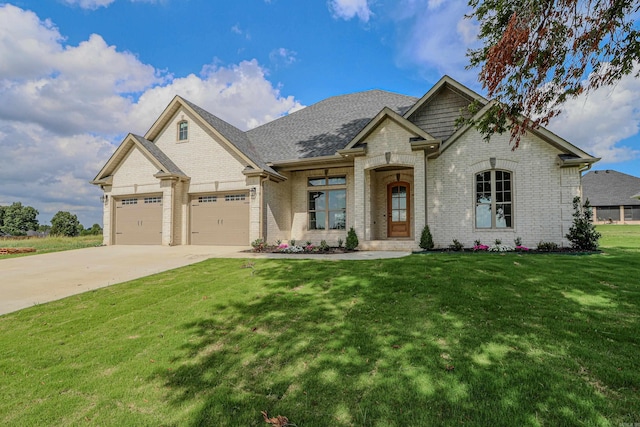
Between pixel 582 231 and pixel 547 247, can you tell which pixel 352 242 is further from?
pixel 582 231

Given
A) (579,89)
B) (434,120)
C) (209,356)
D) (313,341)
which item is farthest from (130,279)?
(434,120)

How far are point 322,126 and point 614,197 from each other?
138 feet

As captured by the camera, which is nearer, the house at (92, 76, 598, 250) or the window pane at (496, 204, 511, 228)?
the house at (92, 76, 598, 250)

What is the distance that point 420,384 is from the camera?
2.87 metres

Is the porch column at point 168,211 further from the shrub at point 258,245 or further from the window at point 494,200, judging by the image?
the window at point 494,200

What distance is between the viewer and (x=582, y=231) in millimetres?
10125

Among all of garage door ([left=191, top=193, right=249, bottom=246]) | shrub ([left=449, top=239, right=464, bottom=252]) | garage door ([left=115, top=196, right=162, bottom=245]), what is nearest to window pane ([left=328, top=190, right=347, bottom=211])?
garage door ([left=191, top=193, right=249, bottom=246])

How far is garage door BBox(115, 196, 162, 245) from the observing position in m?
15.1

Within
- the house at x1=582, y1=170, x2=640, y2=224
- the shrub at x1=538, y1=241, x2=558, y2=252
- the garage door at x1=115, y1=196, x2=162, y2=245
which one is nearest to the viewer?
the shrub at x1=538, y1=241, x2=558, y2=252

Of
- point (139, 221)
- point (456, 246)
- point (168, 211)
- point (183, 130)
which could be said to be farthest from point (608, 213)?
point (139, 221)

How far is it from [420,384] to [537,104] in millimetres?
5635

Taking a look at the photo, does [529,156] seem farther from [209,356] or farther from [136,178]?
[136,178]

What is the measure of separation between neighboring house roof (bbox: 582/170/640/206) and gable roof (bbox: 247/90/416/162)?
34.2m

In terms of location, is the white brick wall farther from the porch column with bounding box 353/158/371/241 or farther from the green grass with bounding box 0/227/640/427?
the green grass with bounding box 0/227/640/427
